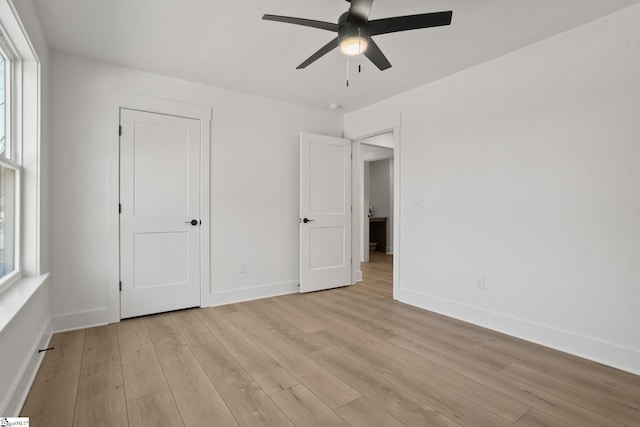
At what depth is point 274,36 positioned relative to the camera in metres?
2.51

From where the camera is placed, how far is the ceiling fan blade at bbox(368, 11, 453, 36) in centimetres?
168

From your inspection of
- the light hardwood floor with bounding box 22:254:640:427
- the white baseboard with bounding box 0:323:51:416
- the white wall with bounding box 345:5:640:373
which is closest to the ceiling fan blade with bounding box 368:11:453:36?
the white wall with bounding box 345:5:640:373

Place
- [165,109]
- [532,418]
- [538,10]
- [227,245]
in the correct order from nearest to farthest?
[532,418] → [538,10] → [165,109] → [227,245]

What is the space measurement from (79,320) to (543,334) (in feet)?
13.3

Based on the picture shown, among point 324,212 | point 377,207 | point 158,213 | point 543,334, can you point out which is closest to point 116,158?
point 158,213

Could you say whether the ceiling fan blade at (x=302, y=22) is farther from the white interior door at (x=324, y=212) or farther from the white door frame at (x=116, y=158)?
the white interior door at (x=324, y=212)

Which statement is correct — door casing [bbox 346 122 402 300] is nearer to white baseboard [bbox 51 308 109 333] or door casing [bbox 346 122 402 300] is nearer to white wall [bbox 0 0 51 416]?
white baseboard [bbox 51 308 109 333]

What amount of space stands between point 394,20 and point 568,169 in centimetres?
184

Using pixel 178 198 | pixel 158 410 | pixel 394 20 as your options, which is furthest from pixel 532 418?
pixel 178 198

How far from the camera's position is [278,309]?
3.44 meters

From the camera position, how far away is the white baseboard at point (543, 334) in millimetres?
2178

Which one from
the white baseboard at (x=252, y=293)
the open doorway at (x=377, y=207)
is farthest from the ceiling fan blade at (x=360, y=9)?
the open doorway at (x=377, y=207)

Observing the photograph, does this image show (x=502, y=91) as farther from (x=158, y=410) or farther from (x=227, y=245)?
(x=158, y=410)

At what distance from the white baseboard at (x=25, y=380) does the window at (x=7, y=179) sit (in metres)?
0.54
